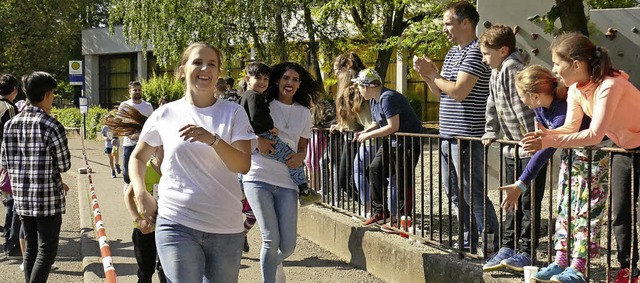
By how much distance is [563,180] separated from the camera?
497cm

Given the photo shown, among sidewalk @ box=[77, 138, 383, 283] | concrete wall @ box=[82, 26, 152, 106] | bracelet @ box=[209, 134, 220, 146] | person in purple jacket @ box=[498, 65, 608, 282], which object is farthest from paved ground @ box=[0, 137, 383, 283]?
concrete wall @ box=[82, 26, 152, 106]

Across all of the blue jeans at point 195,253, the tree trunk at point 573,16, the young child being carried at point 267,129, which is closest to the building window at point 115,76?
the tree trunk at point 573,16

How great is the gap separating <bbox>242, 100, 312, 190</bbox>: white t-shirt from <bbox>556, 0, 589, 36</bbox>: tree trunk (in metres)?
3.98

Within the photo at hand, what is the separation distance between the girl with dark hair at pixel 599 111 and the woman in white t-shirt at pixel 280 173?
1.97 m

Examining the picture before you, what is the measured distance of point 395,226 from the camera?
7.21 meters

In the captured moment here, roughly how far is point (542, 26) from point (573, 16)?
1.15 meters

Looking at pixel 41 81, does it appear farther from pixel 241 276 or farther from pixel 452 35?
pixel 452 35

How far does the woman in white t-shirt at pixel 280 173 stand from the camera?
5605 millimetres

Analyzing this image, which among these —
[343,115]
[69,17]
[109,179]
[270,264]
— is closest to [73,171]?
[109,179]

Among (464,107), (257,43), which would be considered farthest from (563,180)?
(257,43)

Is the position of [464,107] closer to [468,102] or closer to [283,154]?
[468,102]

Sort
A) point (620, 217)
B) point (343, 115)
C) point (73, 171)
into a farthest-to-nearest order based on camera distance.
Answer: point (73, 171) < point (343, 115) < point (620, 217)

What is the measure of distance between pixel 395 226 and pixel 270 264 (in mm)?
1931

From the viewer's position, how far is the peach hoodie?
4246mm
